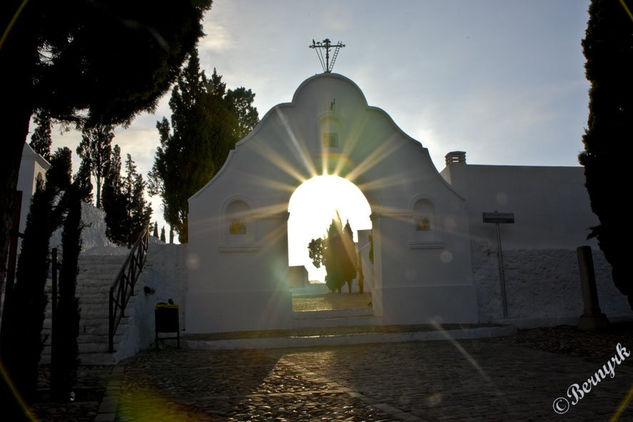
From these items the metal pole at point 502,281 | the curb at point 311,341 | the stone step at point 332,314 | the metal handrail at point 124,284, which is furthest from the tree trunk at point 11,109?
the metal pole at point 502,281

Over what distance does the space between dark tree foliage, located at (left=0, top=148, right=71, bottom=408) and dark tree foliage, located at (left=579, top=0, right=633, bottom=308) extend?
37.7 ft

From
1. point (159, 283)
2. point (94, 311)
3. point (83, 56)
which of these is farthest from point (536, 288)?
point (83, 56)

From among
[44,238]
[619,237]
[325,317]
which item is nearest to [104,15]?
[44,238]

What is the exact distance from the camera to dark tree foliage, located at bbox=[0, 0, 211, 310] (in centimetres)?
571

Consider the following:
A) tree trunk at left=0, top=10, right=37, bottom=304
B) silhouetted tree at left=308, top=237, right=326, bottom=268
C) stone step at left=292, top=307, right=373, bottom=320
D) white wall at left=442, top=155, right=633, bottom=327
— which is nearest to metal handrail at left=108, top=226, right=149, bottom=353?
tree trunk at left=0, top=10, right=37, bottom=304

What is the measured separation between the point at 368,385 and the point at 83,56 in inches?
256

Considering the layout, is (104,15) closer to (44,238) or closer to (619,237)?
(44,238)

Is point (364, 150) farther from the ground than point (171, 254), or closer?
farther from the ground

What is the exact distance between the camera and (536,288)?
1339 centimetres

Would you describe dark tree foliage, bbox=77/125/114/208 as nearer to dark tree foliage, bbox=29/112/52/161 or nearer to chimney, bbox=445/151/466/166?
dark tree foliage, bbox=29/112/52/161

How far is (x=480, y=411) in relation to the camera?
507 cm

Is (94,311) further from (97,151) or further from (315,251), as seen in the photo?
(315,251)

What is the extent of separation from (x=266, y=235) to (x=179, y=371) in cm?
554

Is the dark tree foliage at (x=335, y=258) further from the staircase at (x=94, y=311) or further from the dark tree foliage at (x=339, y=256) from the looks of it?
the staircase at (x=94, y=311)
